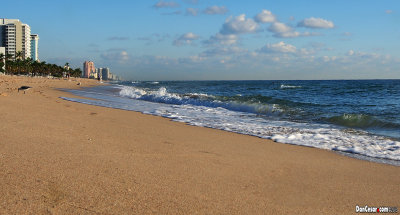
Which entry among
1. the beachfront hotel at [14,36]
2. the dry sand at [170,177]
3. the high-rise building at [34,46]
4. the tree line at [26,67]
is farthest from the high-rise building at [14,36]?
the dry sand at [170,177]

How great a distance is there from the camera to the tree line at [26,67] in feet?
275

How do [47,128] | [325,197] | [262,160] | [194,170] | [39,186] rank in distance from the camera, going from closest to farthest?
[39,186] → [325,197] → [194,170] → [262,160] → [47,128]

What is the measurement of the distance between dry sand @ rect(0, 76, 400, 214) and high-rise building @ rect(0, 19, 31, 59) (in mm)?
151992

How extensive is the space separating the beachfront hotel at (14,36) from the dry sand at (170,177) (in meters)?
152

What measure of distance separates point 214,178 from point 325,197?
1173mm

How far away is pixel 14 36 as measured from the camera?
138125 millimetres

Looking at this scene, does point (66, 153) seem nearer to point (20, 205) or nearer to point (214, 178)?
point (20, 205)

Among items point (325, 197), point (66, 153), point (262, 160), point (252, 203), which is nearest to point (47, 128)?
point (66, 153)

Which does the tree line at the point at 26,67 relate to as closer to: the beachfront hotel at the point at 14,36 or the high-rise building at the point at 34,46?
the beachfront hotel at the point at 14,36

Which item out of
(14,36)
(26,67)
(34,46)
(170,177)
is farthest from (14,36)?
(170,177)

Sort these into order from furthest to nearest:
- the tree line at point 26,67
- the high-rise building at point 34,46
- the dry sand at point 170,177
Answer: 1. the high-rise building at point 34,46
2. the tree line at point 26,67
3. the dry sand at point 170,177

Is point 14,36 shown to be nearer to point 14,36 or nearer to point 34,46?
point 14,36

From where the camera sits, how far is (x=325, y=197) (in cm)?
314

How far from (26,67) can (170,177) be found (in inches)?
4035
